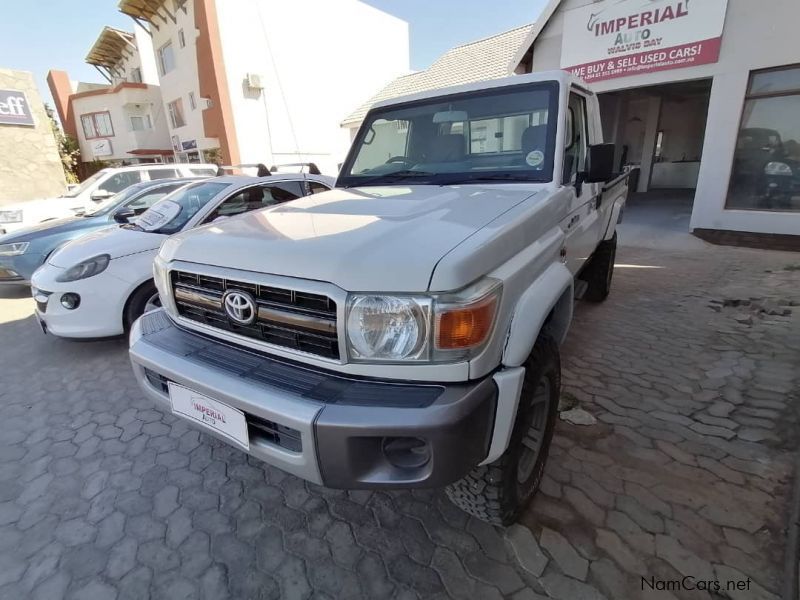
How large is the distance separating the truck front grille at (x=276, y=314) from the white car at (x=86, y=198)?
7.14m

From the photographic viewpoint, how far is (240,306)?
1.68m

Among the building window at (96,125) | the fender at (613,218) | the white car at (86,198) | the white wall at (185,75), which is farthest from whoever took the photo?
the building window at (96,125)

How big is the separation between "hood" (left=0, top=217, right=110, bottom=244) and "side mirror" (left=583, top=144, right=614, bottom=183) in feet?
20.7

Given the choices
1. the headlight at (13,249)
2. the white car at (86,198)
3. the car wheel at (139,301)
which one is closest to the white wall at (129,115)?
the white car at (86,198)

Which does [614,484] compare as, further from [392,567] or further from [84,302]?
[84,302]

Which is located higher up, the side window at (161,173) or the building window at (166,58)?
the building window at (166,58)

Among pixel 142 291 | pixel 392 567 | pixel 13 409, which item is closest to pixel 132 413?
pixel 13 409

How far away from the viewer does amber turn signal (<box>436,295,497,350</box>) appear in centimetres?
136

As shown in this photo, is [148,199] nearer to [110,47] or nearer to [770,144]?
[770,144]

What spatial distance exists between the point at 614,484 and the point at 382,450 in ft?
4.77

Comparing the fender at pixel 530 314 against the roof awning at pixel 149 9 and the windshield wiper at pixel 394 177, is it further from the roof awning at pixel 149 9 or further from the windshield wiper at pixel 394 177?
the roof awning at pixel 149 9

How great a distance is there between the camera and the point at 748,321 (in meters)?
Result: 4.14

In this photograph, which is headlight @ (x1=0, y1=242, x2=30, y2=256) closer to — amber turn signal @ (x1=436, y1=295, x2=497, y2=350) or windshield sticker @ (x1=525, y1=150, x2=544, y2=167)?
windshield sticker @ (x1=525, y1=150, x2=544, y2=167)

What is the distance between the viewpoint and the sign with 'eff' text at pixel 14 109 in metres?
12.8
